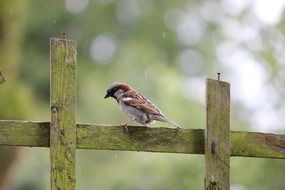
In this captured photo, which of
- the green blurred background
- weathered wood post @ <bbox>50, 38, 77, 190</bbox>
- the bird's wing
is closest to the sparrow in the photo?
the bird's wing

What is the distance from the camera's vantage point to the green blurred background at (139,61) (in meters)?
14.3

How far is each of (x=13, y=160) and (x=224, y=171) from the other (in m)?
7.23

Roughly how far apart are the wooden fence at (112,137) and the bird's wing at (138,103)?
16.5 inches

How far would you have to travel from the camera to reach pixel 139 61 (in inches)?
953

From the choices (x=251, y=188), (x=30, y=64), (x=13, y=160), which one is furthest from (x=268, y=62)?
(x=30, y=64)

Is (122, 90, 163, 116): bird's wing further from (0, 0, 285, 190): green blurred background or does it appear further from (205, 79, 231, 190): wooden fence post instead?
(0, 0, 285, 190): green blurred background

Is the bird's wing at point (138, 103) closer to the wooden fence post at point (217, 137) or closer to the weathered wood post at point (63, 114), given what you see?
the wooden fence post at point (217, 137)

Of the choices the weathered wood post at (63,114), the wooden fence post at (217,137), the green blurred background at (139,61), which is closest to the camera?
the weathered wood post at (63,114)

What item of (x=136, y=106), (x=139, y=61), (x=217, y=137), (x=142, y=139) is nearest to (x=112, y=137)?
(x=142, y=139)

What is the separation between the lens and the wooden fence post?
383 cm

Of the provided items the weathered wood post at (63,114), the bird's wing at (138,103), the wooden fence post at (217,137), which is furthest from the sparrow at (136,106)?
the weathered wood post at (63,114)

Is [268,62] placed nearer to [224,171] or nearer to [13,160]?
[13,160]

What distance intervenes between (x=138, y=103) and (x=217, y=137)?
0.56 metres

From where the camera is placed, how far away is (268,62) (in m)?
10.8
